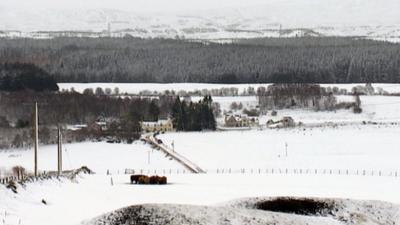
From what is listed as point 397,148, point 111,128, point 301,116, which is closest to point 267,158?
point 397,148

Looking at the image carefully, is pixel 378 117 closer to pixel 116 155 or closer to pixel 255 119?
pixel 255 119

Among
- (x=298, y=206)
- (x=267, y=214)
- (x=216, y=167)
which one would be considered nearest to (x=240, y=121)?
(x=216, y=167)

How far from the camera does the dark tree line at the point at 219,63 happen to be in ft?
449

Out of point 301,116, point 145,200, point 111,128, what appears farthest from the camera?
point 301,116

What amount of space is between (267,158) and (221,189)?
29.1 meters

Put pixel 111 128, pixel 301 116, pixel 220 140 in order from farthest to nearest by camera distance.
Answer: pixel 301 116
pixel 111 128
pixel 220 140

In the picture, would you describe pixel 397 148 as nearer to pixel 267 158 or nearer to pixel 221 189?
pixel 267 158

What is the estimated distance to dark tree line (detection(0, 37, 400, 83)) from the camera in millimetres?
136875

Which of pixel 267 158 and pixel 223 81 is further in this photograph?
pixel 223 81

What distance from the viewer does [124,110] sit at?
9306 centimetres

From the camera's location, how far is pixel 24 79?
97.7 m

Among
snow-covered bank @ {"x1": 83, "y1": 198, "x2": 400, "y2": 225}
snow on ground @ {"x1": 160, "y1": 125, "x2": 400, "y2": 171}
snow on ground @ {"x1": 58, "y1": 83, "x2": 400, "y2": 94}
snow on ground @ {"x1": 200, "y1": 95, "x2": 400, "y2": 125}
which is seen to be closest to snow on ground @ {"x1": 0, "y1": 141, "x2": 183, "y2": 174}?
snow on ground @ {"x1": 160, "y1": 125, "x2": 400, "y2": 171}

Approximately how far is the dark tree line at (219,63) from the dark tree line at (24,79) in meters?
26.3

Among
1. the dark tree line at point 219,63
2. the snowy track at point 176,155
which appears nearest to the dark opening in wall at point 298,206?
the snowy track at point 176,155
